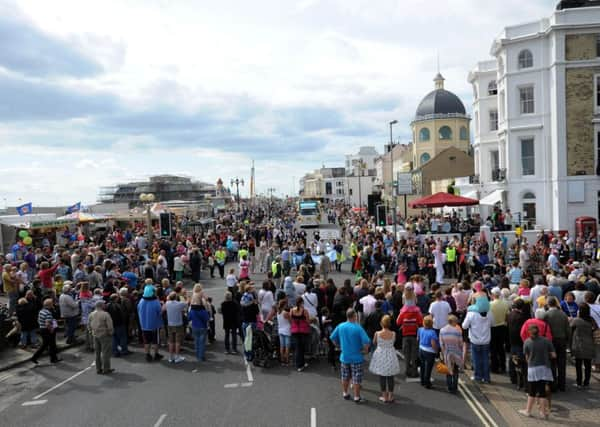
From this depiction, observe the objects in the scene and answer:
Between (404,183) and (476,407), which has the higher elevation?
(404,183)

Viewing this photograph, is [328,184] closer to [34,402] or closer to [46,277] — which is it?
[46,277]

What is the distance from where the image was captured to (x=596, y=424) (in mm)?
7504

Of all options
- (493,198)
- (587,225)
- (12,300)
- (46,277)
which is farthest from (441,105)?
(12,300)

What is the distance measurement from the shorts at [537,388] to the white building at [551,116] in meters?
23.7

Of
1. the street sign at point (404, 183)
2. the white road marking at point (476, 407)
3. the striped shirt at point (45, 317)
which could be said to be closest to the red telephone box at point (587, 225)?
the street sign at point (404, 183)

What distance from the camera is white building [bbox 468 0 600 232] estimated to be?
28.2m

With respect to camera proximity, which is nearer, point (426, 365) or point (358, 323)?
point (426, 365)

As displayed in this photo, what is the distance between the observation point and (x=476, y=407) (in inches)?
327

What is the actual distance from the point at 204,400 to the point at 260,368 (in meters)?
1.93

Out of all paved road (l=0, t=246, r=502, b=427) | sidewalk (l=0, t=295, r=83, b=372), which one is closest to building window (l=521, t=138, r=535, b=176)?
paved road (l=0, t=246, r=502, b=427)

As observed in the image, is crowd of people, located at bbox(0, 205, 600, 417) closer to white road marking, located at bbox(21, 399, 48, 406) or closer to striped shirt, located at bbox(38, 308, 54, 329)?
striped shirt, located at bbox(38, 308, 54, 329)

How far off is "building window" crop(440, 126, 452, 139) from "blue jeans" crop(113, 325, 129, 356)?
55265 mm

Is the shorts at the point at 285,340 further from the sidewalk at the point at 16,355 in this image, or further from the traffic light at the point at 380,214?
the traffic light at the point at 380,214

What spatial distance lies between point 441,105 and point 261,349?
56030mm
